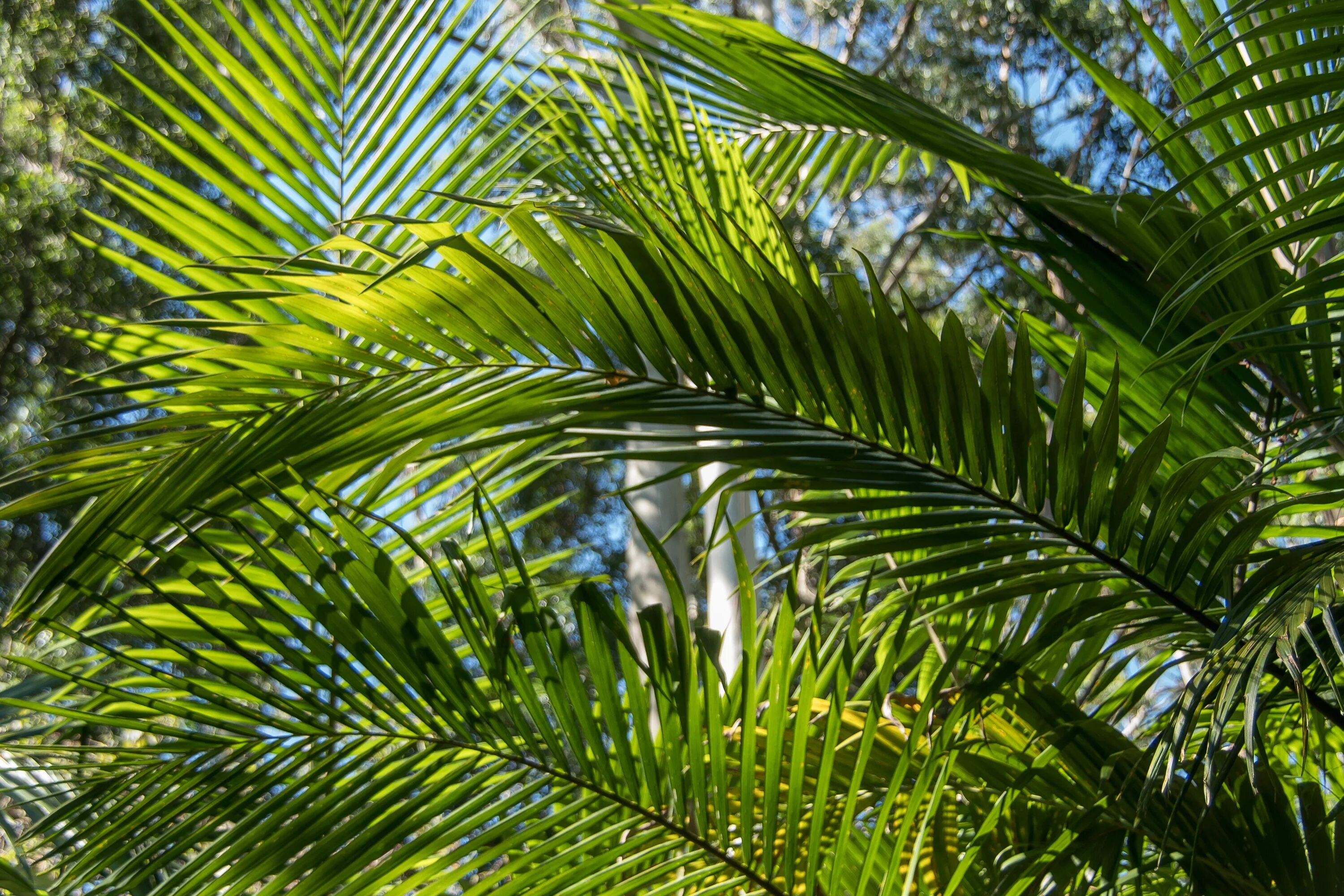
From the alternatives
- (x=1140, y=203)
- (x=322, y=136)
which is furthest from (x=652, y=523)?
(x=1140, y=203)

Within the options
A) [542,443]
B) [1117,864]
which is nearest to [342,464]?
[542,443]

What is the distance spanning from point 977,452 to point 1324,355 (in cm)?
41

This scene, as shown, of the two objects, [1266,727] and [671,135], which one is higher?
[671,135]

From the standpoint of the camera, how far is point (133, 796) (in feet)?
3.26

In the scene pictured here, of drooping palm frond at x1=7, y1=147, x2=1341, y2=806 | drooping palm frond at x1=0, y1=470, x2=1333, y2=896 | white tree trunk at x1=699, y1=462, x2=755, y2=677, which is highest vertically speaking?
white tree trunk at x1=699, y1=462, x2=755, y2=677

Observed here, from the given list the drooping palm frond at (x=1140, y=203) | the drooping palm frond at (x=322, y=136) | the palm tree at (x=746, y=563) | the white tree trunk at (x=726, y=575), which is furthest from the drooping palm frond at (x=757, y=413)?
the white tree trunk at (x=726, y=575)

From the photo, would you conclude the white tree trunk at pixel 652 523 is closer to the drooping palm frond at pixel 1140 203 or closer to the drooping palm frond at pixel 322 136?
the drooping palm frond at pixel 322 136

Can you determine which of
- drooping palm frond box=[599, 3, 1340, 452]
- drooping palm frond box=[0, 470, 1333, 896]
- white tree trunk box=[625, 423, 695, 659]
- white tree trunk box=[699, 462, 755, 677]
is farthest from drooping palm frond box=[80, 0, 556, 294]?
white tree trunk box=[625, 423, 695, 659]

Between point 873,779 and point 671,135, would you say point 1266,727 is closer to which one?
point 873,779

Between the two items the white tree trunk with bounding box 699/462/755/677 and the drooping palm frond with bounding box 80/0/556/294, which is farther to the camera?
the white tree trunk with bounding box 699/462/755/677

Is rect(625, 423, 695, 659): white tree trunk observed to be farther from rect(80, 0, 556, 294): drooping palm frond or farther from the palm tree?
the palm tree

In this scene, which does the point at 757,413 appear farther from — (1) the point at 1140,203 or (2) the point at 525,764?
(1) the point at 1140,203

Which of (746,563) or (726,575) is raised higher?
(726,575)

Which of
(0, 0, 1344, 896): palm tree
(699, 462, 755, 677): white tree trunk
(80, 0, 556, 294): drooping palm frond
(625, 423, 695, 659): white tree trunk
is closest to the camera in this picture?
(0, 0, 1344, 896): palm tree
